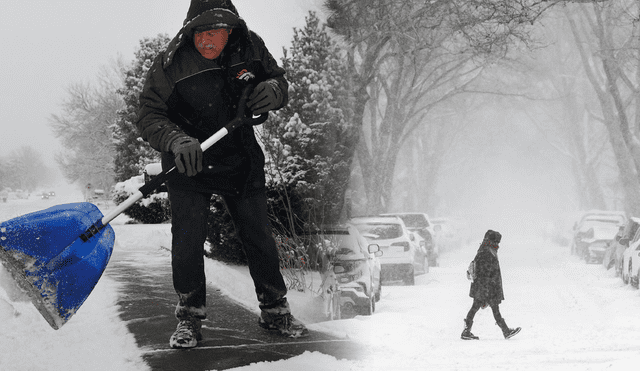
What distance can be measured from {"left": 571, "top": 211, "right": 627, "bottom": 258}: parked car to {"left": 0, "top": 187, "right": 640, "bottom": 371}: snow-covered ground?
3.27 feet

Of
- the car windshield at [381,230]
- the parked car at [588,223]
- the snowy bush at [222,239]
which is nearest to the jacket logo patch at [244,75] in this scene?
the car windshield at [381,230]

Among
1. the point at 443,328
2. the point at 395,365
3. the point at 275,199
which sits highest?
the point at 275,199

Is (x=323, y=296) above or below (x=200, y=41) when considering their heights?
below

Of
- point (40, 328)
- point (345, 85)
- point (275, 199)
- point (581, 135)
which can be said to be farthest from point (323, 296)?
point (581, 135)

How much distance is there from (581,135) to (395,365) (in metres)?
9.35

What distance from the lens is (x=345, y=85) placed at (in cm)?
206

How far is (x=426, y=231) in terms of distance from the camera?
18.8 feet

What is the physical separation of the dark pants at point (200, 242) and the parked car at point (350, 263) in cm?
35

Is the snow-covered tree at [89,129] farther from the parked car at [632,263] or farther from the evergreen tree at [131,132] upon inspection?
the parked car at [632,263]

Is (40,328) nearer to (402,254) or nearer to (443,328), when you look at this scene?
(443,328)

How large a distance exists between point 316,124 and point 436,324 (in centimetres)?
180

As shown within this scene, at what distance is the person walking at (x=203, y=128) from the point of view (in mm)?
1637

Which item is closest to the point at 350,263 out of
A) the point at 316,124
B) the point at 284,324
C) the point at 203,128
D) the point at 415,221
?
the point at 284,324

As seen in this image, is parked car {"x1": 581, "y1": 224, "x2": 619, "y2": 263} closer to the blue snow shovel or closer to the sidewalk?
the sidewalk
